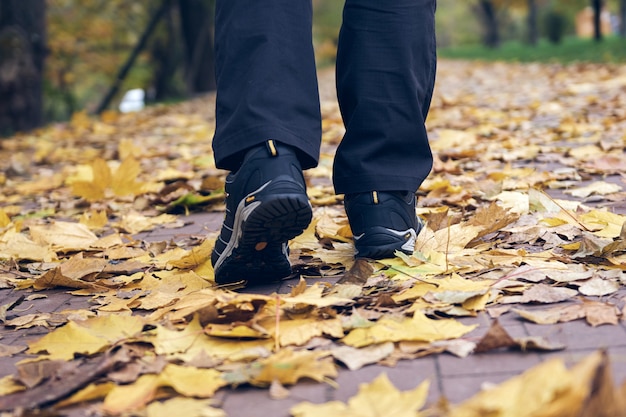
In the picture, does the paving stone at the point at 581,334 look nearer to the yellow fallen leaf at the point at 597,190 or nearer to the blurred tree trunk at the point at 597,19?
the yellow fallen leaf at the point at 597,190

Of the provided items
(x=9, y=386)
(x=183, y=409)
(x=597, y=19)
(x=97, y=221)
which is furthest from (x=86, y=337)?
(x=597, y=19)

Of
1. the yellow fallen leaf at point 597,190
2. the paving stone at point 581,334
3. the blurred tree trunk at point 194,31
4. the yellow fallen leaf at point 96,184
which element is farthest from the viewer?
the blurred tree trunk at point 194,31

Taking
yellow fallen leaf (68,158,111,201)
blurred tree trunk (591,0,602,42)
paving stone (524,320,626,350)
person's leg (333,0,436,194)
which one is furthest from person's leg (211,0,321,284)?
blurred tree trunk (591,0,602,42)

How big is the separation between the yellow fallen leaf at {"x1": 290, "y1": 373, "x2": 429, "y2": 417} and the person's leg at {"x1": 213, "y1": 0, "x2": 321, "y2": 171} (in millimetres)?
715

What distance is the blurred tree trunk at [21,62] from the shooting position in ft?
23.0

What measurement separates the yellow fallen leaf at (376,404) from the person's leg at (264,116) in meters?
0.57

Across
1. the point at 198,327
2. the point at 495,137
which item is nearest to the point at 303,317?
the point at 198,327

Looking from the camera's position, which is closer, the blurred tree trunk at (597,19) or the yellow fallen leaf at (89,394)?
the yellow fallen leaf at (89,394)

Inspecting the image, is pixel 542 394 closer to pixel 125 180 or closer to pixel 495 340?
pixel 495 340

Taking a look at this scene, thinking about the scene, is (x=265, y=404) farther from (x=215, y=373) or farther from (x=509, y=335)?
(x=509, y=335)

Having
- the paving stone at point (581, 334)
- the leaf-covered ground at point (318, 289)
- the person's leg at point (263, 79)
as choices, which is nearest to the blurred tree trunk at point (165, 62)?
the leaf-covered ground at point (318, 289)

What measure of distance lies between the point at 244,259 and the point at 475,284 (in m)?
0.54

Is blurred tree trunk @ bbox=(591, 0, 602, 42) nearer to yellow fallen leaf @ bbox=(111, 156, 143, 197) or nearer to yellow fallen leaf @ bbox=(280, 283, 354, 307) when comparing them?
yellow fallen leaf @ bbox=(111, 156, 143, 197)

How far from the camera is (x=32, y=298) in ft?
6.43
